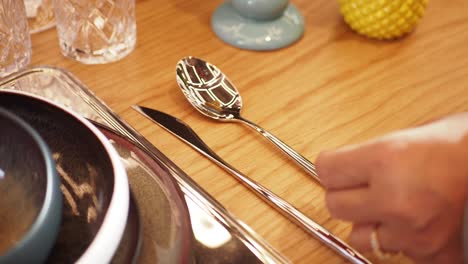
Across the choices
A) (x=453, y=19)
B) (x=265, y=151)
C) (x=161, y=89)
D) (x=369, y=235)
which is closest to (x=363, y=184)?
(x=369, y=235)

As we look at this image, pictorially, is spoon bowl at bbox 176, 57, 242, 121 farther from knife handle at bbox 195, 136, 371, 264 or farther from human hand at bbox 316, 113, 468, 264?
human hand at bbox 316, 113, 468, 264

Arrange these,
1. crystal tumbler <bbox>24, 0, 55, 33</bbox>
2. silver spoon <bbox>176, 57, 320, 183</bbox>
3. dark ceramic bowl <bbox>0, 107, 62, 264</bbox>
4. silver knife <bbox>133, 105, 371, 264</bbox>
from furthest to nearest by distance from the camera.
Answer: crystal tumbler <bbox>24, 0, 55, 33</bbox> → silver spoon <bbox>176, 57, 320, 183</bbox> → silver knife <bbox>133, 105, 371, 264</bbox> → dark ceramic bowl <bbox>0, 107, 62, 264</bbox>

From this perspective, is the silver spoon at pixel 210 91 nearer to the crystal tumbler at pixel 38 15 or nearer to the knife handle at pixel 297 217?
the knife handle at pixel 297 217

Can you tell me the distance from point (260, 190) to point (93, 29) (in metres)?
0.24

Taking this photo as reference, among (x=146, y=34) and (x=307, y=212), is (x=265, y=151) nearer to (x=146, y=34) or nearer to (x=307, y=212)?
(x=307, y=212)

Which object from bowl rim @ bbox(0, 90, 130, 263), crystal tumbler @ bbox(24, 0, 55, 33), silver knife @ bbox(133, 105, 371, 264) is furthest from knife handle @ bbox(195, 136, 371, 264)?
crystal tumbler @ bbox(24, 0, 55, 33)

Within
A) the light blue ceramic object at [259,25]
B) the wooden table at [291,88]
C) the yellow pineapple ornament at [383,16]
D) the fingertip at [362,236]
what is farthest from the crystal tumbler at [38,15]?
the fingertip at [362,236]

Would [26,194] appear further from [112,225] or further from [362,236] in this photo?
[362,236]

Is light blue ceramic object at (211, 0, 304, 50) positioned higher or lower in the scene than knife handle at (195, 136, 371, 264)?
higher

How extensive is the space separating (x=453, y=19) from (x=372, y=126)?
0.67 ft

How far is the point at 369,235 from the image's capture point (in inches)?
12.2

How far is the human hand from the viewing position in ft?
0.94

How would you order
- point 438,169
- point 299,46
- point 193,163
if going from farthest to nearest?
point 299,46, point 193,163, point 438,169

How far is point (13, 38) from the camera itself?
0.51 metres
